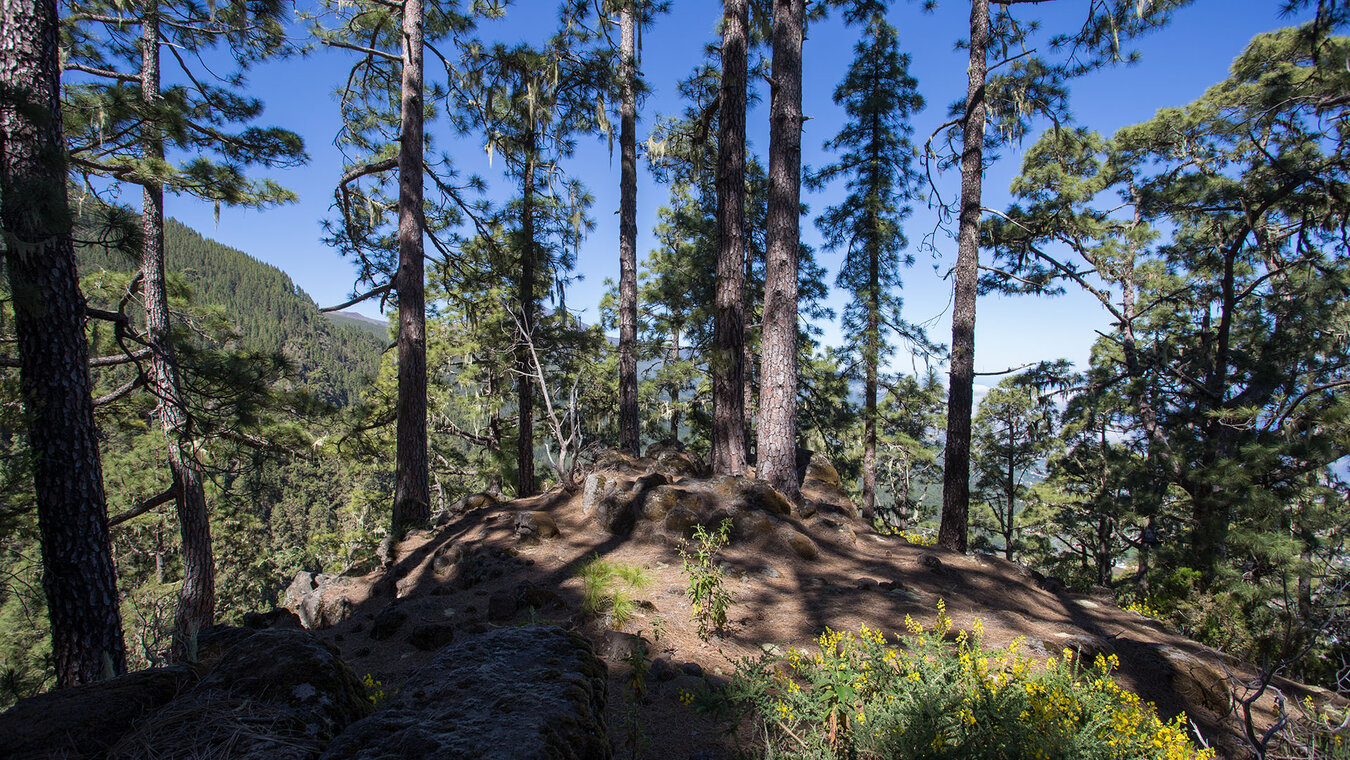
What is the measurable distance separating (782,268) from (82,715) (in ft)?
24.2

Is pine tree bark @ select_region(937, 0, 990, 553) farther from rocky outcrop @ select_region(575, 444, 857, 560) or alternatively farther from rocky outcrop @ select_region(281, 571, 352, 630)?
rocky outcrop @ select_region(281, 571, 352, 630)

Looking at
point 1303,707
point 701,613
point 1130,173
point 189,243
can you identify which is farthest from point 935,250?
point 189,243

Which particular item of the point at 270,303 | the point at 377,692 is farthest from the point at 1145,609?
the point at 270,303

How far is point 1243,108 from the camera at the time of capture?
28.0 ft

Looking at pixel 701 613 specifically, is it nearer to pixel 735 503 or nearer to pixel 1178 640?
pixel 735 503

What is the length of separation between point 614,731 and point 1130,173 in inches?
584

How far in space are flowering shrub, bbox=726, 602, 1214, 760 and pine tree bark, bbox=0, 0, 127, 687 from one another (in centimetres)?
535

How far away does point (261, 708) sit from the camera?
2.07m

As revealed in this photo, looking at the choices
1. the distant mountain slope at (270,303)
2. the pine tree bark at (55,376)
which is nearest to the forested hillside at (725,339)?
the pine tree bark at (55,376)

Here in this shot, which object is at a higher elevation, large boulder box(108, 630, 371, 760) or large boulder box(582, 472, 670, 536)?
large boulder box(108, 630, 371, 760)

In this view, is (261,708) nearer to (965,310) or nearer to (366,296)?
(366,296)

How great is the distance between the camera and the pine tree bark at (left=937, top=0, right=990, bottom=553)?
8141 mm

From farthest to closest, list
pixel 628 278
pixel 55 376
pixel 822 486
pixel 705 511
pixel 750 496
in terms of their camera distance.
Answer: pixel 628 278, pixel 822 486, pixel 750 496, pixel 705 511, pixel 55 376

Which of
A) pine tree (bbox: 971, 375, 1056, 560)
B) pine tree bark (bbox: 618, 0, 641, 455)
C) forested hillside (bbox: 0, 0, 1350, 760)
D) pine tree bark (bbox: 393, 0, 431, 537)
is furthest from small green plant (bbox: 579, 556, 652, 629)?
pine tree (bbox: 971, 375, 1056, 560)
